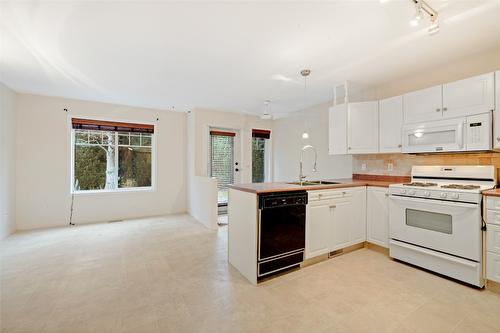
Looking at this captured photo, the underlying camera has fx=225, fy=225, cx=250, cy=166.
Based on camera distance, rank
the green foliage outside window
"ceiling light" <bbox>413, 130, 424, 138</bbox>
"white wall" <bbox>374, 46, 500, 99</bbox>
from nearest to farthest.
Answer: "white wall" <bbox>374, 46, 500, 99</bbox>, "ceiling light" <bbox>413, 130, 424, 138</bbox>, the green foliage outside window

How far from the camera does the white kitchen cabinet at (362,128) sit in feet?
11.0

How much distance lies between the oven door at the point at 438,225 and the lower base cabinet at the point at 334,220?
40 centimetres

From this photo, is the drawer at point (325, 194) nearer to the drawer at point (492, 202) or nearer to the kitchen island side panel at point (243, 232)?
the kitchen island side panel at point (243, 232)

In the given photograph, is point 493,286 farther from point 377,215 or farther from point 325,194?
point 325,194

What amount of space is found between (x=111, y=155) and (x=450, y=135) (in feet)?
18.8

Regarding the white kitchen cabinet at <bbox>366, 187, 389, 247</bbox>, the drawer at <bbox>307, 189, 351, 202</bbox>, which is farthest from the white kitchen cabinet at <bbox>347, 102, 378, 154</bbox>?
the drawer at <bbox>307, 189, 351, 202</bbox>

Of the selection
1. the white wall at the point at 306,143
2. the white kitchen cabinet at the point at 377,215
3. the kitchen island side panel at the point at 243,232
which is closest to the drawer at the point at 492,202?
the white kitchen cabinet at the point at 377,215

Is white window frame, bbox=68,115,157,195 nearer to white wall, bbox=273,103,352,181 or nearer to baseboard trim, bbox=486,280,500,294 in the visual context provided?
white wall, bbox=273,103,352,181

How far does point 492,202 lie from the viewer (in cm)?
211

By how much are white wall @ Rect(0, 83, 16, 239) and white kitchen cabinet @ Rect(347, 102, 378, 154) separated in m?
5.44

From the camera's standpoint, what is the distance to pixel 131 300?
2006mm

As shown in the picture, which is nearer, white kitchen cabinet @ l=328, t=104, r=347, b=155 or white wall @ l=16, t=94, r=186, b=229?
white kitchen cabinet @ l=328, t=104, r=347, b=155

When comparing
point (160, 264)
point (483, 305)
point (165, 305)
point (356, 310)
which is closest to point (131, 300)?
point (165, 305)

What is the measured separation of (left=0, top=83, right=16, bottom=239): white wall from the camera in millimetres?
3514
